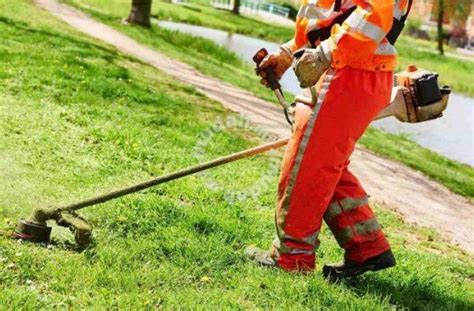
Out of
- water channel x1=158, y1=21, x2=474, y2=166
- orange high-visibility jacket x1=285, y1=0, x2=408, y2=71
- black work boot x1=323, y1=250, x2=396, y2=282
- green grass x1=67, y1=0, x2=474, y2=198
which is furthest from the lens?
water channel x1=158, y1=21, x2=474, y2=166

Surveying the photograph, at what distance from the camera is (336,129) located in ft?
12.4

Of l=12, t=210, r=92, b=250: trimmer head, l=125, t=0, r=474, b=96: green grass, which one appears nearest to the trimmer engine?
l=12, t=210, r=92, b=250: trimmer head

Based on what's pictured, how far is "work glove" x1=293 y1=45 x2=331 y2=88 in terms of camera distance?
3.70m

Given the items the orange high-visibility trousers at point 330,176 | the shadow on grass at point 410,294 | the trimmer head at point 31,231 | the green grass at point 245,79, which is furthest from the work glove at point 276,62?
the green grass at point 245,79

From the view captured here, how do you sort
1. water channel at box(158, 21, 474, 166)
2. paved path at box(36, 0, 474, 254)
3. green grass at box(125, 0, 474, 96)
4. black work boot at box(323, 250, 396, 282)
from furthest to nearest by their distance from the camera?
green grass at box(125, 0, 474, 96) → water channel at box(158, 21, 474, 166) → paved path at box(36, 0, 474, 254) → black work boot at box(323, 250, 396, 282)

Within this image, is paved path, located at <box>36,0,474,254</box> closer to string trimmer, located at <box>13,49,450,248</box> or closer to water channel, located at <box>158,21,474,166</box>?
string trimmer, located at <box>13,49,450,248</box>

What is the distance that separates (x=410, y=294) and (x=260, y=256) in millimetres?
907

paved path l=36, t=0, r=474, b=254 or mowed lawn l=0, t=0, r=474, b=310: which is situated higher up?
mowed lawn l=0, t=0, r=474, b=310

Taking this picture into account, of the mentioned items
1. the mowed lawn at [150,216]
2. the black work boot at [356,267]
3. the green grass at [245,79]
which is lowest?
the green grass at [245,79]

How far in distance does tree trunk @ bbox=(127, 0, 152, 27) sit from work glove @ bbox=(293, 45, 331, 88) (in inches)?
634

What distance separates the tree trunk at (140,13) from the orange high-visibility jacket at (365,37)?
15976mm

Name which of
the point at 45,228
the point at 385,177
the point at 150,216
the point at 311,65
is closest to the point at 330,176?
the point at 311,65

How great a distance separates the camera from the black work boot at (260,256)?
4109 millimetres

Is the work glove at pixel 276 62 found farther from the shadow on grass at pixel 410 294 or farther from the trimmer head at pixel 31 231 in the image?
the trimmer head at pixel 31 231
